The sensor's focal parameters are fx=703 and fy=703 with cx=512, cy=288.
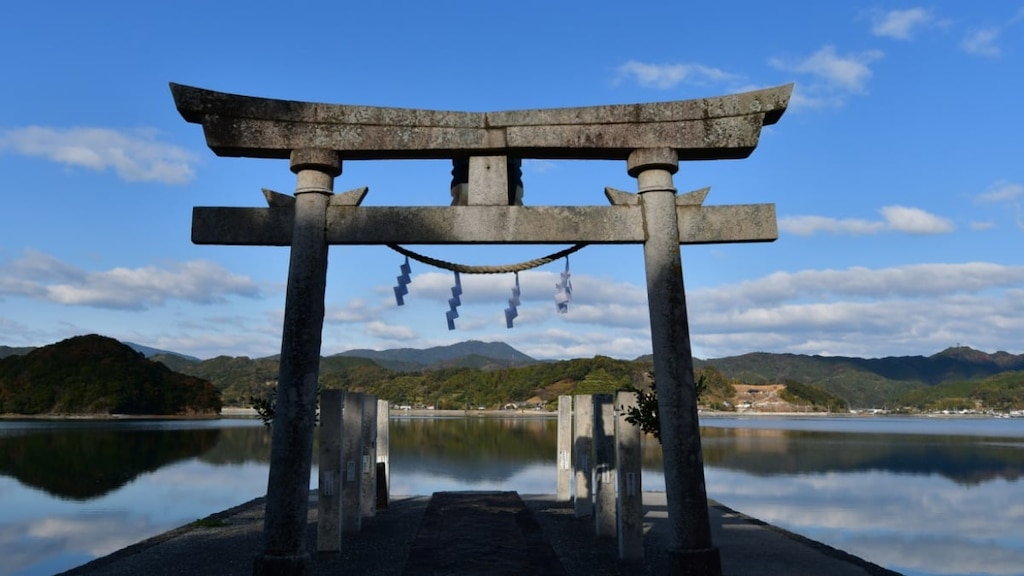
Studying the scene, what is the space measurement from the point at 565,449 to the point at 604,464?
5.94m

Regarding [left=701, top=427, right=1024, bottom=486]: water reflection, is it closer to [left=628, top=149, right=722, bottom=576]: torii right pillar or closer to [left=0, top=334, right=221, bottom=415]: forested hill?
[left=628, top=149, right=722, bottom=576]: torii right pillar

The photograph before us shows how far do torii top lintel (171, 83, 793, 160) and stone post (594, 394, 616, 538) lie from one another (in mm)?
5965

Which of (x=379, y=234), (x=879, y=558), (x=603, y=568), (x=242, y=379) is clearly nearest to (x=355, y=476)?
(x=603, y=568)

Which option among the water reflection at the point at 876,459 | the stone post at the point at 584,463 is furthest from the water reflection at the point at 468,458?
the water reflection at the point at 876,459

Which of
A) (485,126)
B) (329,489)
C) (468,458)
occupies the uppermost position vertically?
(485,126)

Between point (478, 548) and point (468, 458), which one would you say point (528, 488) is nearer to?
point (468, 458)

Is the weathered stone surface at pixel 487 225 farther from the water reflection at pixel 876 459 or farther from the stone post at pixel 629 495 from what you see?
the water reflection at pixel 876 459

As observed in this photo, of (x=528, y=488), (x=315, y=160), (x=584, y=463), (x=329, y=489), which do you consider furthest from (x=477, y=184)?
(x=528, y=488)

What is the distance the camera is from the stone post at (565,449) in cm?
1800

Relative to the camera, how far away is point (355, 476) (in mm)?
13352

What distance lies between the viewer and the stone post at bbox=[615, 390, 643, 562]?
1089 cm

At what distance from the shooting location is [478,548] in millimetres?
11367

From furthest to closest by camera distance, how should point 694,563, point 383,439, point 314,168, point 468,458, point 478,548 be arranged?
1. point 468,458
2. point 383,439
3. point 478,548
4. point 314,168
5. point 694,563

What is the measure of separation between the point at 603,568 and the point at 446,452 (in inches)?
1175
